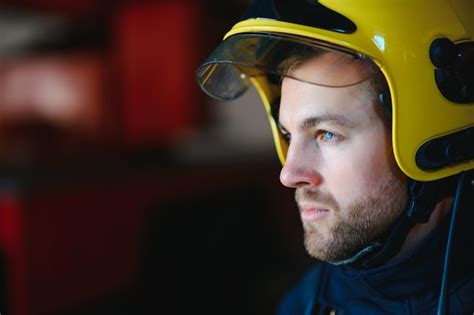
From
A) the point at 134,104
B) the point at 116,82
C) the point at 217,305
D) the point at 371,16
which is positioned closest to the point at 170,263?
the point at 217,305

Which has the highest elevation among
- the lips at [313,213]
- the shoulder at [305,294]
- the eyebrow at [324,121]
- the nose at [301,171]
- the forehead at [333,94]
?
the forehead at [333,94]

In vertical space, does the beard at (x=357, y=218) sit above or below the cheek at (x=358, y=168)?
below

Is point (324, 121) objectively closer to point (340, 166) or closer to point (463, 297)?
point (340, 166)

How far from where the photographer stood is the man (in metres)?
0.90

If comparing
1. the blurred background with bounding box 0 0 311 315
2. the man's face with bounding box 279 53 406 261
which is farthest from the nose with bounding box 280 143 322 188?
the blurred background with bounding box 0 0 311 315

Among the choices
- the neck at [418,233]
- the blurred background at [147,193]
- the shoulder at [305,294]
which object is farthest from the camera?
the blurred background at [147,193]

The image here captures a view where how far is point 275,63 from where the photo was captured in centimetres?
111

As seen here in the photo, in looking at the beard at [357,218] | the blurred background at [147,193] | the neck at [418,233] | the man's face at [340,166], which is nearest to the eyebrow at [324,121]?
the man's face at [340,166]

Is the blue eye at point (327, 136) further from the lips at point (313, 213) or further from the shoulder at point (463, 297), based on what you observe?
the shoulder at point (463, 297)

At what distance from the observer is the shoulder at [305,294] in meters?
1.15

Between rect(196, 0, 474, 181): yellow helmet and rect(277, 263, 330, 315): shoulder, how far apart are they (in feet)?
1.16

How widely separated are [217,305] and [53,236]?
0.95 m

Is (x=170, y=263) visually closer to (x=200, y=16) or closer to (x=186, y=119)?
(x=186, y=119)

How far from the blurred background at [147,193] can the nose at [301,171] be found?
91cm
